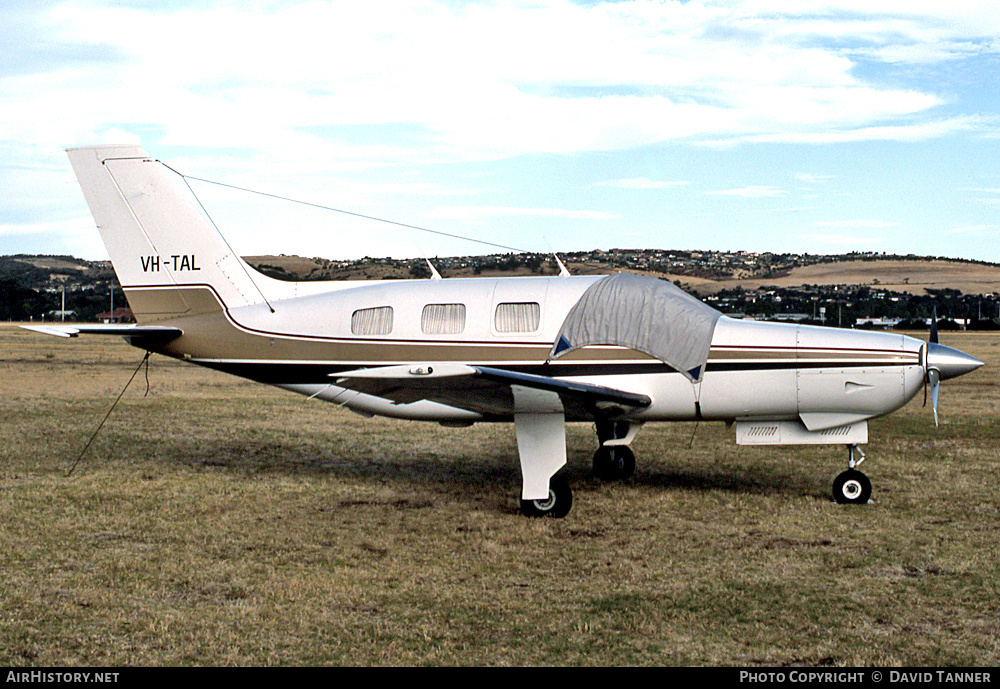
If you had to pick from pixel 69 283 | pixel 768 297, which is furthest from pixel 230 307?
pixel 69 283

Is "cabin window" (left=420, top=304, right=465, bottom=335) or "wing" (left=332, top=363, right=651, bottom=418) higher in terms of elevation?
"cabin window" (left=420, top=304, right=465, bottom=335)

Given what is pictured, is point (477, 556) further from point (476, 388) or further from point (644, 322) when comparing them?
point (644, 322)

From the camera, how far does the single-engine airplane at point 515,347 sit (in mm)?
9664

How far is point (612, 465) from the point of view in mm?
Answer: 11945

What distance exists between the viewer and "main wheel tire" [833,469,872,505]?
33.1 ft

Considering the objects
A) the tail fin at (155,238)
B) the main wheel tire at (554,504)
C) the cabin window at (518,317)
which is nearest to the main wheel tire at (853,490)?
the main wheel tire at (554,504)

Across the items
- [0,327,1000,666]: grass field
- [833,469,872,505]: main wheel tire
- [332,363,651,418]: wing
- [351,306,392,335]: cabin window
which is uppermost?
[351,306,392,335]: cabin window

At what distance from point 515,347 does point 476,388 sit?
5.54 ft

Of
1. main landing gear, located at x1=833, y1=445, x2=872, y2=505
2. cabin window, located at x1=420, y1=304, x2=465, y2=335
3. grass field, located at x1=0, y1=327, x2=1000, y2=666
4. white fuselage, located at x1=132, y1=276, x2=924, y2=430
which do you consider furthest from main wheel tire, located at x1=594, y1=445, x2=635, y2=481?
main landing gear, located at x1=833, y1=445, x2=872, y2=505

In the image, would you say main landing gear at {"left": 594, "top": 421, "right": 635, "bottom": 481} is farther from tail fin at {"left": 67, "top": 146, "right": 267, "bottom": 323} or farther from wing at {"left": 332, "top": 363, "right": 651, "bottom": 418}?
tail fin at {"left": 67, "top": 146, "right": 267, "bottom": 323}

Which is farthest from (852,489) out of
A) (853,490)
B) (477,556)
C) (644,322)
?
(477,556)

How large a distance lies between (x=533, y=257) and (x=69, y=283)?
134m

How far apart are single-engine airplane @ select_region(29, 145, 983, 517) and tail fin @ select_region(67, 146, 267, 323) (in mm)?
20

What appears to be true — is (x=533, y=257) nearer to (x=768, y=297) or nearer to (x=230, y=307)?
(x=230, y=307)
